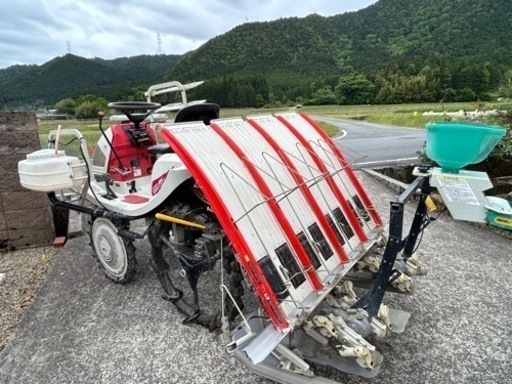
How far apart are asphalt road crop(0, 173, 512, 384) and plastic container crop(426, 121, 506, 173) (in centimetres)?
157

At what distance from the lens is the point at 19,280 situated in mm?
4664

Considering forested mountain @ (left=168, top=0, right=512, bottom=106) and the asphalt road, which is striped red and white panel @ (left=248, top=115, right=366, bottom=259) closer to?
the asphalt road

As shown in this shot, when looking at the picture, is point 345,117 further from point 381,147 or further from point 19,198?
point 19,198

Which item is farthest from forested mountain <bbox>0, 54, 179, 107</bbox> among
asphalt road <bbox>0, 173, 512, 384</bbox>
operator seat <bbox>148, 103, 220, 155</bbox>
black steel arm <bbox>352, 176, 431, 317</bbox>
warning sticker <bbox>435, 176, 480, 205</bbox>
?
warning sticker <bbox>435, 176, 480, 205</bbox>

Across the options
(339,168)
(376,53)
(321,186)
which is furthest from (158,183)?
(376,53)

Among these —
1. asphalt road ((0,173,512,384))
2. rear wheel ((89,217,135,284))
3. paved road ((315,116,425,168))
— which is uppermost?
rear wheel ((89,217,135,284))

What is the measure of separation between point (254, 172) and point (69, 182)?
6.18 feet

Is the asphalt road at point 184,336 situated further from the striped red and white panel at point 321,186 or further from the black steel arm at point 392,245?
the striped red and white panel at point 321,186

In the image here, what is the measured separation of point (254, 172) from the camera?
3.04m

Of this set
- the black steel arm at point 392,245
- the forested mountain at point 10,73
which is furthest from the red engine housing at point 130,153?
the forested mountain at point 10,73

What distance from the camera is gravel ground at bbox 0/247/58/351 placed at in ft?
12.6

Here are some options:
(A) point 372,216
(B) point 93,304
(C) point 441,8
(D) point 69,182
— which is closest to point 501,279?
(A) point 372,216

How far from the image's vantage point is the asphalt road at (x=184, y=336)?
2.81 m

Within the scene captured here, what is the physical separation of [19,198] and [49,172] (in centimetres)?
243
